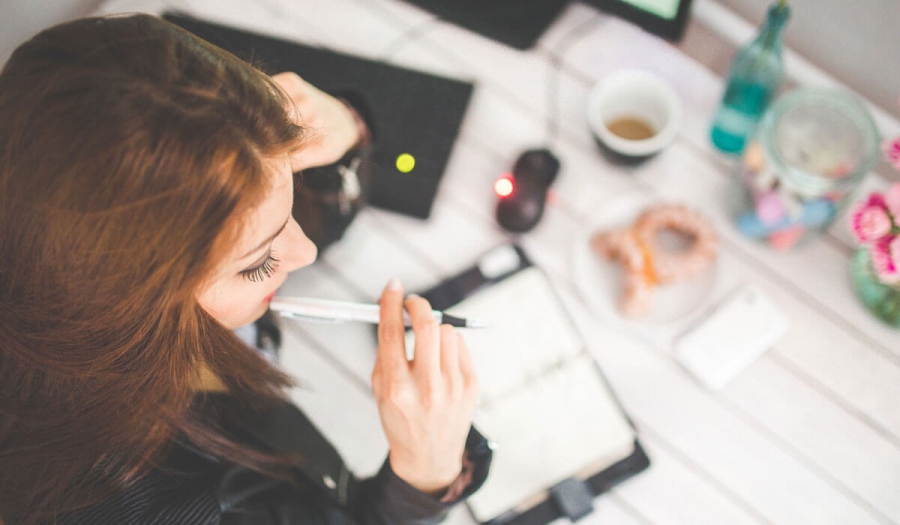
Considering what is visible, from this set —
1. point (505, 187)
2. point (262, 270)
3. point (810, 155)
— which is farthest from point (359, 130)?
point (810, 155)

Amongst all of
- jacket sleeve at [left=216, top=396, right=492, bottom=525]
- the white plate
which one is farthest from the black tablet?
jacket sleeve at [left=216, top=396, right=492, bottom=525]

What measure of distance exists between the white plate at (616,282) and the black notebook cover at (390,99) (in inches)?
8.4

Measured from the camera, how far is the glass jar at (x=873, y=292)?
0.76 m

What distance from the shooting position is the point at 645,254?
0.78 m

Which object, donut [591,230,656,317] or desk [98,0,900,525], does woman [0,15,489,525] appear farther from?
donut [591,230,656,317]

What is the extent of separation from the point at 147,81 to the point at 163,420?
0.35m

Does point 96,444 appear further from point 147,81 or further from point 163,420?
point 147,81

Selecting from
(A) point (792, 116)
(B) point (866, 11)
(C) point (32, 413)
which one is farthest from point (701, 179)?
(C) point (32, 413)

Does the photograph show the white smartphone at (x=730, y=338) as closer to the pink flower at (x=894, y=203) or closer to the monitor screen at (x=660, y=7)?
the pink flower at (x=894, y=203)

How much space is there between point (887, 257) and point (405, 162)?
1.78 ft

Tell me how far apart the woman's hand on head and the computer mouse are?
0.67 ft

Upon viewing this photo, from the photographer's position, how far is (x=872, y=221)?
0.62 m

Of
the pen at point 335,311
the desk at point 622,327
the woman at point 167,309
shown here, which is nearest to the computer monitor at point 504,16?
the desk at point 622,327

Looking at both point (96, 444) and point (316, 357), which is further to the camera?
point (316, 357)
